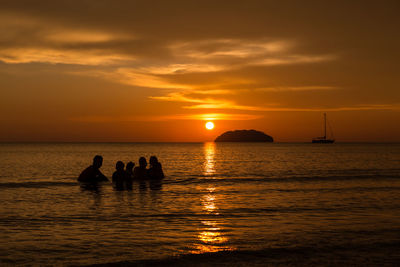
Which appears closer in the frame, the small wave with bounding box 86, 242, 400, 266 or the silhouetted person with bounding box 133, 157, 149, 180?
A: the small wave with bounding box 86, 242, 400, 266

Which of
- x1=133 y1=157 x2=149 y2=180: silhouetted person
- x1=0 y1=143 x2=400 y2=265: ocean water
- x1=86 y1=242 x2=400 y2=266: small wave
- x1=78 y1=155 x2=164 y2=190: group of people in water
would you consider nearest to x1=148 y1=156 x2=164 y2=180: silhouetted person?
x1=78 y1=155 x2=164 y2=190: group of people in water

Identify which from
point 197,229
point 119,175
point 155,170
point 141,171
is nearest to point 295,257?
point 197,229

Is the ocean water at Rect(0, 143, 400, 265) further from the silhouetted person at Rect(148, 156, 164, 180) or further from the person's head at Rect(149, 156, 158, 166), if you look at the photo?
the silhouetted person at Rect(148, 156, 164, 180)

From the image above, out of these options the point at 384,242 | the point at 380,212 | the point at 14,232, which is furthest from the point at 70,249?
the point at 380,212

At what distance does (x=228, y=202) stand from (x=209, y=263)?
1058cm

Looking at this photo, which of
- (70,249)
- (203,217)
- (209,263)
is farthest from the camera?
(203,217)

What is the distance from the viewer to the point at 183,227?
12.8 metres

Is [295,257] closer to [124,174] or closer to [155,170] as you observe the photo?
[124,174]

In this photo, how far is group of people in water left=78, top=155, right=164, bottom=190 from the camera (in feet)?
82.5

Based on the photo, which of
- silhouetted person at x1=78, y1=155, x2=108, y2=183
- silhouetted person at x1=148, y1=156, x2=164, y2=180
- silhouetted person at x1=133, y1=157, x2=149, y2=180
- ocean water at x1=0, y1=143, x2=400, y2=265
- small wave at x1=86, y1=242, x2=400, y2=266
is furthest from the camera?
silhouetted person at x1=148, y1=156, x2=164, y2=180

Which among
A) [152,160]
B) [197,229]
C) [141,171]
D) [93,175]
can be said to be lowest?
[197,229]

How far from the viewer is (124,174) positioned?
25.7 m

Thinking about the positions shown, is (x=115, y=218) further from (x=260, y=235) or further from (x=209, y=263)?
(x=209, y=263)

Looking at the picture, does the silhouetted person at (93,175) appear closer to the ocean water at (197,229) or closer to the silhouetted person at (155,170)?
the silhouetted person at (155,170)
